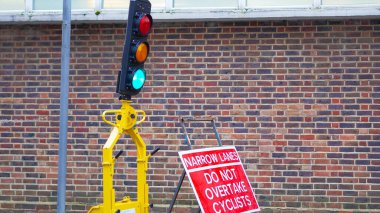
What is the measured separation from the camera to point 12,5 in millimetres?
8938

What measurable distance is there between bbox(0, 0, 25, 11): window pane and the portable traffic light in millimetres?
3735

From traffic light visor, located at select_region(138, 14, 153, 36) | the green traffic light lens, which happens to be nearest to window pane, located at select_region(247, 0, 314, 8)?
traffic light visor, located at select_region(138, 14, 153, 36)

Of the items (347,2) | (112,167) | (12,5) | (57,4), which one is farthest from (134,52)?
(12,5)

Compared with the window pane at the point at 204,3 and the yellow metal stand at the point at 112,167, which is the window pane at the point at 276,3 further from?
the yellow metal stand at the point at 112,167

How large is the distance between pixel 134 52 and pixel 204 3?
319cm

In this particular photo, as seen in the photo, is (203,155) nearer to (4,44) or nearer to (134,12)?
(134,12)

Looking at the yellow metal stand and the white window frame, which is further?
the white window frame

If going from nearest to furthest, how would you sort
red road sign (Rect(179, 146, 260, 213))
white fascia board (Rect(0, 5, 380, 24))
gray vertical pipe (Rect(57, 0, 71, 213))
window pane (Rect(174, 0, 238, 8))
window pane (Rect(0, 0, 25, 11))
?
gray vertical pipe (Rect(57, 0, 71, 213)) < red road sign (Rect(179, 146, 260, 213)) < white fascia board (Rect(0, 5, 380, 24)) < window pane (Rect(174, 0, 238, 8)) < window pane (Rect(0, 0, 25, 11))

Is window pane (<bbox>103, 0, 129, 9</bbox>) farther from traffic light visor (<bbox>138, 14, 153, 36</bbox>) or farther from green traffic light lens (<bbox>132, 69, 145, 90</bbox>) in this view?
green traffic light lens (<bbox>132, 69, 145, 90</bbox>)

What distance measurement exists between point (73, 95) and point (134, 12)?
3.48 metres

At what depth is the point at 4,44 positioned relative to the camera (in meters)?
9.02

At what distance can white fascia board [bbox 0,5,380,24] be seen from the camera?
8.15m

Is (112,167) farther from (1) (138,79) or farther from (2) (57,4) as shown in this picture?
(2) (57,4)

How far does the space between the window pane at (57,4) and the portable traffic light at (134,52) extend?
3252 millimetres
